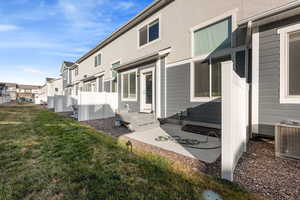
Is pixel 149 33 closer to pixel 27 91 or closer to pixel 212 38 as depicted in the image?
pixel 212 38

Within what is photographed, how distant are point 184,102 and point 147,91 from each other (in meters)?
2.50

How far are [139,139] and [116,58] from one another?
8756 mm

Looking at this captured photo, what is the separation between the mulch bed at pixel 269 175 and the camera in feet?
6.93

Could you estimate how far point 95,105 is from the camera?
362 inches

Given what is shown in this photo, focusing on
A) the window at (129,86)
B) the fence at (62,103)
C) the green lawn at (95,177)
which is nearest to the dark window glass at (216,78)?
the green lawn at (95,177)

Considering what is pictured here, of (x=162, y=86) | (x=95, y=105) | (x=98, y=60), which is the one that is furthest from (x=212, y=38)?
(x=98, y=60)

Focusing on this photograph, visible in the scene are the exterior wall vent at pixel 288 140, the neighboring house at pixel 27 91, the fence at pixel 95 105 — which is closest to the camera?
the exterior wall vent at pixel 288 140

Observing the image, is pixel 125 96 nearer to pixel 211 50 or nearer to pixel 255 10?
pixel 211 50

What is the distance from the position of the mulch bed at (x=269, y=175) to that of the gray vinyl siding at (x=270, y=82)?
3.20ft

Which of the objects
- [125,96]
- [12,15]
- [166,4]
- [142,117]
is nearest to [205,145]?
[142,117]

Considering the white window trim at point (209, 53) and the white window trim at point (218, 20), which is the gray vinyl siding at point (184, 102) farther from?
the white window trim at point (218, 20)

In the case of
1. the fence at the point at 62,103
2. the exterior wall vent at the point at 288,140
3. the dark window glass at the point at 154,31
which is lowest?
the exterior wall vent at the point at 288,140

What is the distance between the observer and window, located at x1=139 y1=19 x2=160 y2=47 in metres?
8.33

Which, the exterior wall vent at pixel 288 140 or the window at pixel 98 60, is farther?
the window at pixel 98 60
